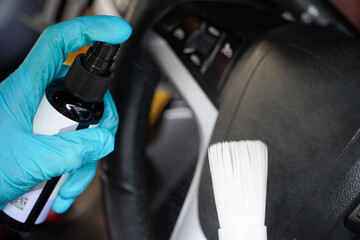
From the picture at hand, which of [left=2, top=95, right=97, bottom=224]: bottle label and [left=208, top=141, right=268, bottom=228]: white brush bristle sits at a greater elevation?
[left=208, top=141, right=268, bottom=228]: white brush bristle

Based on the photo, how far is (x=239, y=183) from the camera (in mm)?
395

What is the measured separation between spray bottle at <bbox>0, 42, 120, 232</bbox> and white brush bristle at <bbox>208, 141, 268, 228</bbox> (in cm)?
13

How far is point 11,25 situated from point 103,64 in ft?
0.50

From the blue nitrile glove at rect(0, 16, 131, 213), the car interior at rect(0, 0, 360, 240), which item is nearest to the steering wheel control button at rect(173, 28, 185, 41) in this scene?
the car interior at rect(0, 0, 360, 240)

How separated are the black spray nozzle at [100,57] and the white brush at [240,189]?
5.1 inches

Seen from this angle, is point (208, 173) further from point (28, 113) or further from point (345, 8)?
point (345, 8)

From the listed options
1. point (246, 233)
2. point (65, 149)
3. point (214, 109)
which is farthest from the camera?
point (214, 109)

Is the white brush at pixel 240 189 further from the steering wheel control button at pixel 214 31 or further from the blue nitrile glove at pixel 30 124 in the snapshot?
the steering wheel control button at pixel 214 31

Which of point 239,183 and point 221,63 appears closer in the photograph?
point 239,183

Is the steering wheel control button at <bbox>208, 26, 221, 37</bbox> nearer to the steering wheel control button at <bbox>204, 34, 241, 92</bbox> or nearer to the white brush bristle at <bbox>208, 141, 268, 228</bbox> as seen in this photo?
the steering wheel control button at <bbox>204, 34, 241, 92</bbox>

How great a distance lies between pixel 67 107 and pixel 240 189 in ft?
0.62

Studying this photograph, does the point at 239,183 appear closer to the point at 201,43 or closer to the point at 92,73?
the point at 92,73

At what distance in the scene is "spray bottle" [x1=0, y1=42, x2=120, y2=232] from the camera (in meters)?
0.46

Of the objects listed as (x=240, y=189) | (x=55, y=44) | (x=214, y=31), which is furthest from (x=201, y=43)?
(x=240, y=189)
